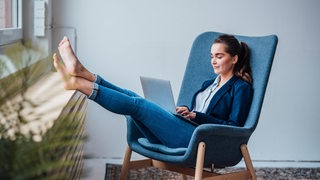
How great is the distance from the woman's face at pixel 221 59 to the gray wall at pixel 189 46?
100cm

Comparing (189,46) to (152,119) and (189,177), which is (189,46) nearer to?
(189,177)

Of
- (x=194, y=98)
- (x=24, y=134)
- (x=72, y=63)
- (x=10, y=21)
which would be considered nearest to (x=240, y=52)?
(x=194, y=98)

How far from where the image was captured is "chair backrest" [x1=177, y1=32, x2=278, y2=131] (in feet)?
8.32

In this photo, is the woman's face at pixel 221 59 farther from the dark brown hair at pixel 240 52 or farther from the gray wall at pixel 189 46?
the gray wall at pixel 189 46

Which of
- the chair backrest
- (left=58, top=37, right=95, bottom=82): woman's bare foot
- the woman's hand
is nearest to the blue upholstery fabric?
the chair backrest

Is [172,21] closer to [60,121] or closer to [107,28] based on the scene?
[107,28]

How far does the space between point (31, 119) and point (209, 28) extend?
3.27 m

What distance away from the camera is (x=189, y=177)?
3484 mm

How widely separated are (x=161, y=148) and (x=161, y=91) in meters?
0.31

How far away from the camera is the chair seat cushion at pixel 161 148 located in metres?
2.39

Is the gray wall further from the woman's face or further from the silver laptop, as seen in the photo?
the silver laptop

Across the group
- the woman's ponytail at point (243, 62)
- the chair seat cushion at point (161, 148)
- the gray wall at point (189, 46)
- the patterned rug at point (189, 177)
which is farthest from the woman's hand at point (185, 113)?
the gray wall at point (189, 46)

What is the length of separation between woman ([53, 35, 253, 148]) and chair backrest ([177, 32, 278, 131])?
0.15ft

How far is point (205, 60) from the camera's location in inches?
116
